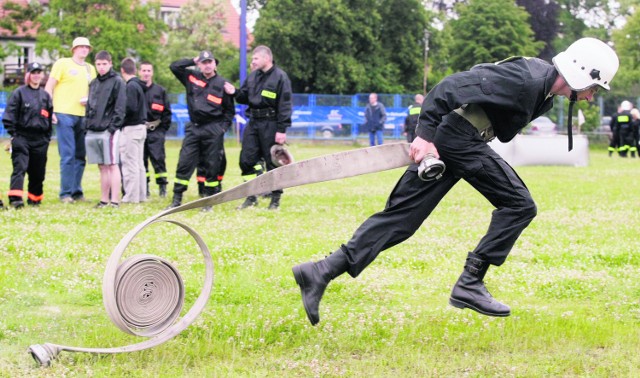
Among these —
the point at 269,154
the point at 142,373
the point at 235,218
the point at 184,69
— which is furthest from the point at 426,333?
the point at 184,69

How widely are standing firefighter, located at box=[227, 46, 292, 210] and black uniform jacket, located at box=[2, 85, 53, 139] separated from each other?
108 inches

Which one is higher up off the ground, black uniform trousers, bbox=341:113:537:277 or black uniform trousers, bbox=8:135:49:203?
black uniform trousers, bbox=341:113:537:277

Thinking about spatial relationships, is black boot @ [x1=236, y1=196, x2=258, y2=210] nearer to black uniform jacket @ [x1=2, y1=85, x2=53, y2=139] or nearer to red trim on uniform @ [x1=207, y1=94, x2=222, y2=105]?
red trim on uniform @ [x1=207, y1=94, x2=222, y2=105]

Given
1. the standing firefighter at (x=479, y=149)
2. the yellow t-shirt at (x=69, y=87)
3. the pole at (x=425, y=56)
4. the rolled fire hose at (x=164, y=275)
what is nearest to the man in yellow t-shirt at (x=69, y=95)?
the yellow t-shirt at (x=69, y=87)

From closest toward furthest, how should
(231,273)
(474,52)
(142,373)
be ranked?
(142,373), (231,273), (474,52)

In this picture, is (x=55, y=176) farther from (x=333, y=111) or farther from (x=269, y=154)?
(x=333, y=111)

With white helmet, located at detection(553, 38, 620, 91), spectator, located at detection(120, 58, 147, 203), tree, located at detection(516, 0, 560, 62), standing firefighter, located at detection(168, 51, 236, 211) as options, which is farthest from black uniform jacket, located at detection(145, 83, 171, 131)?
tree, located at detection(516, 0, 560, 62)

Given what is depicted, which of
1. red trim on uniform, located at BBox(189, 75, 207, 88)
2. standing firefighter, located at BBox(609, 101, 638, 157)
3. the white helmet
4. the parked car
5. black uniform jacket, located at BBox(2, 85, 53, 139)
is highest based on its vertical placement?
the white helmet

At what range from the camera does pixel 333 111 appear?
48.2 metres

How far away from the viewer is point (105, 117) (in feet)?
43.9

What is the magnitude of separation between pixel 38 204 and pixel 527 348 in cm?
992

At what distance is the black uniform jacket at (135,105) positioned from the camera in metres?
14.2

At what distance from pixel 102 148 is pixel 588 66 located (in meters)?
9.20

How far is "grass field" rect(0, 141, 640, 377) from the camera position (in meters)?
5.17
